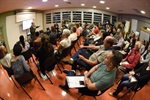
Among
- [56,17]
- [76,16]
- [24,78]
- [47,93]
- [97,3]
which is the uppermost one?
[97,3]

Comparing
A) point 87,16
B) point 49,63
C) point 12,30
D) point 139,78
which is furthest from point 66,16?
point 139,78

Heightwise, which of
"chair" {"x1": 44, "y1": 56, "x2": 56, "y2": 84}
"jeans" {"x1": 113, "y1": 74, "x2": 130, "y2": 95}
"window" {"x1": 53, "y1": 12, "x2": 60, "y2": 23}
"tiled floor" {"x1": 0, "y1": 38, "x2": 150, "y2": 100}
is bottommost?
"tiled floor" {"x1": 0, "y1": 38, "x2": 150, "y2": 100}

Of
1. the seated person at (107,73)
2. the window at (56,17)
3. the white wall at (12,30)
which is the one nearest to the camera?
the seated person at (107,73)

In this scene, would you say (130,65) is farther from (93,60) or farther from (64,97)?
(64,97)

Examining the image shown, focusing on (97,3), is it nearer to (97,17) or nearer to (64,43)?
(64,43)

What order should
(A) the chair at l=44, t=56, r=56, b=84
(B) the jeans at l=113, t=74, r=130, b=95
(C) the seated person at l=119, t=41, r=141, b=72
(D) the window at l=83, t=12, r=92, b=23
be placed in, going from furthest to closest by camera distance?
(D) the window at l=83, t=12, r=92, b=23
(C) the seated person at l=119, t=41, r=141, b=72
(A) the chair at l=44, t=56, r=56, b=84
(B) the jeans at l=113, t=74, r=130, b=95

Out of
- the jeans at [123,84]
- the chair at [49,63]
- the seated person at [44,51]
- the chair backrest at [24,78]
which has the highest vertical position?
the seated person at [44,51]

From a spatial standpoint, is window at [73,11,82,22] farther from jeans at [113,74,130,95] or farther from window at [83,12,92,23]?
jeans at [113,74,130,95]

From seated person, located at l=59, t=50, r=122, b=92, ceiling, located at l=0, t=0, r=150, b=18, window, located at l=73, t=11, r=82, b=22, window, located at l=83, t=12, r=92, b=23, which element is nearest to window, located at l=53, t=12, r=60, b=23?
window, located at l=73, t=11, r=82, b=22

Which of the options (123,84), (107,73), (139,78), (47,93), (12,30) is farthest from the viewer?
(12,30)

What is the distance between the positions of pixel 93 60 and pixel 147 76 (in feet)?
3.39

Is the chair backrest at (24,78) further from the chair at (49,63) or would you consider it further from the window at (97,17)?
the window at (97,17)

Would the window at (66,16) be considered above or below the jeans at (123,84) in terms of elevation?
above

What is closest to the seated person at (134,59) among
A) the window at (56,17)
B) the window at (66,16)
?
the window at (66,16)
